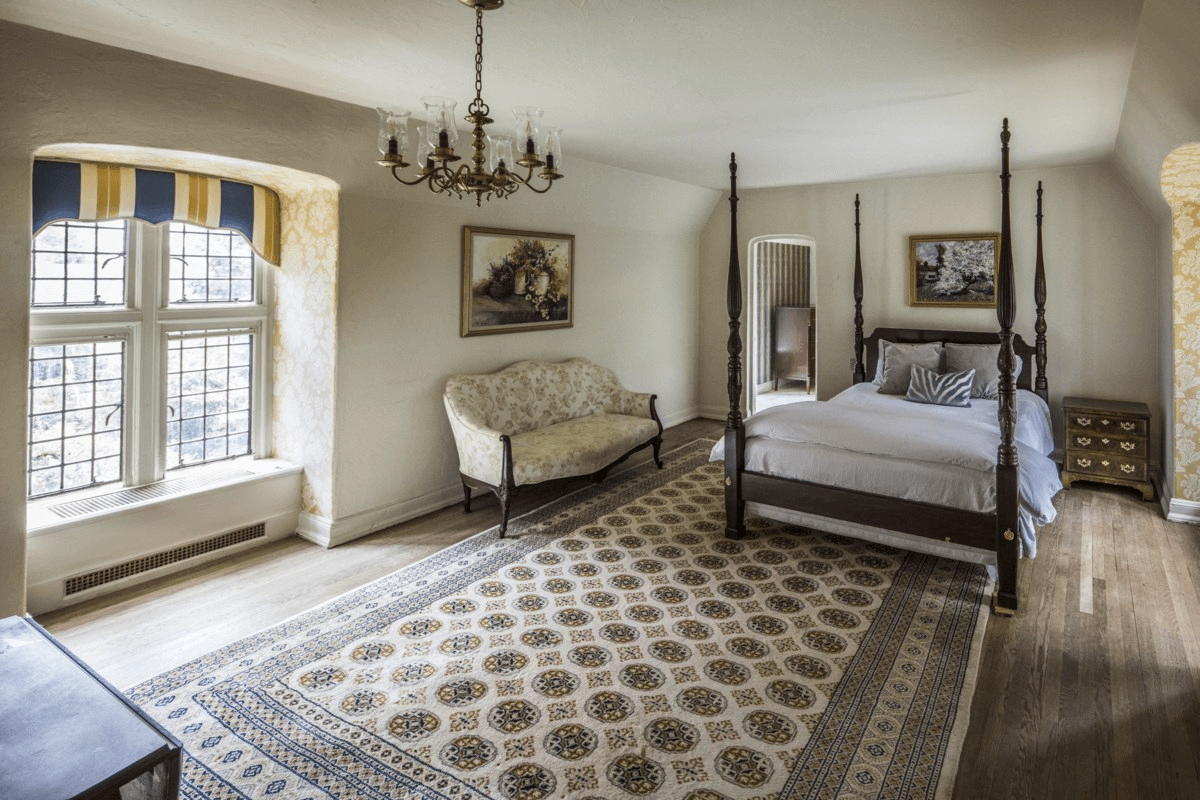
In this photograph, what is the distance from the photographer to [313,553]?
161 inches

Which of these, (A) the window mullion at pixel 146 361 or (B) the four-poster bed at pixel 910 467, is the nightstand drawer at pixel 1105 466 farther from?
(A) the window mullion at pixel 146 361

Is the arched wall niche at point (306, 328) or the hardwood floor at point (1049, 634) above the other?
A: the arched wall niche at point (306, 328)

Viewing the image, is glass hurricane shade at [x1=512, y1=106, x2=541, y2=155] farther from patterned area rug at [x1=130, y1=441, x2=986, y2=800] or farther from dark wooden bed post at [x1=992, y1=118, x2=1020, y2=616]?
dark wooden bed post at [x1=992, y1=118, x2=1020, y2=616]

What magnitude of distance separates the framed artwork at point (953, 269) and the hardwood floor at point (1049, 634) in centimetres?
216

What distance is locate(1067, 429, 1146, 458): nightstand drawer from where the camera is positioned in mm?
4996

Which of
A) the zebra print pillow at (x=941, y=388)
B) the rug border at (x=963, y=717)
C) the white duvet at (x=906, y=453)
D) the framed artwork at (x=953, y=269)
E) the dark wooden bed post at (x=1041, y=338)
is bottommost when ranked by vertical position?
the rug border at (x=963, y=717)

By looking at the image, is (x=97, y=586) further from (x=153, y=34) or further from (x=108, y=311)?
(x=153, y=34)

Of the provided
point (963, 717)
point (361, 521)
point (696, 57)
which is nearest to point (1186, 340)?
point (963, 717)

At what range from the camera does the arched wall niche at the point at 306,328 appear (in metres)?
4.05

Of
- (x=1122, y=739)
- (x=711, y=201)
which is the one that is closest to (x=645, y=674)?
(x=1122, y=739)

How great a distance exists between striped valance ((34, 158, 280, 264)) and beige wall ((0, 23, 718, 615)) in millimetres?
375

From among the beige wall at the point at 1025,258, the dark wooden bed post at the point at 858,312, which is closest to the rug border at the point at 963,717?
the beige wall at the point at 1025,258

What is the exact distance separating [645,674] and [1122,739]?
1651mm

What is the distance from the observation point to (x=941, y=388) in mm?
5113
